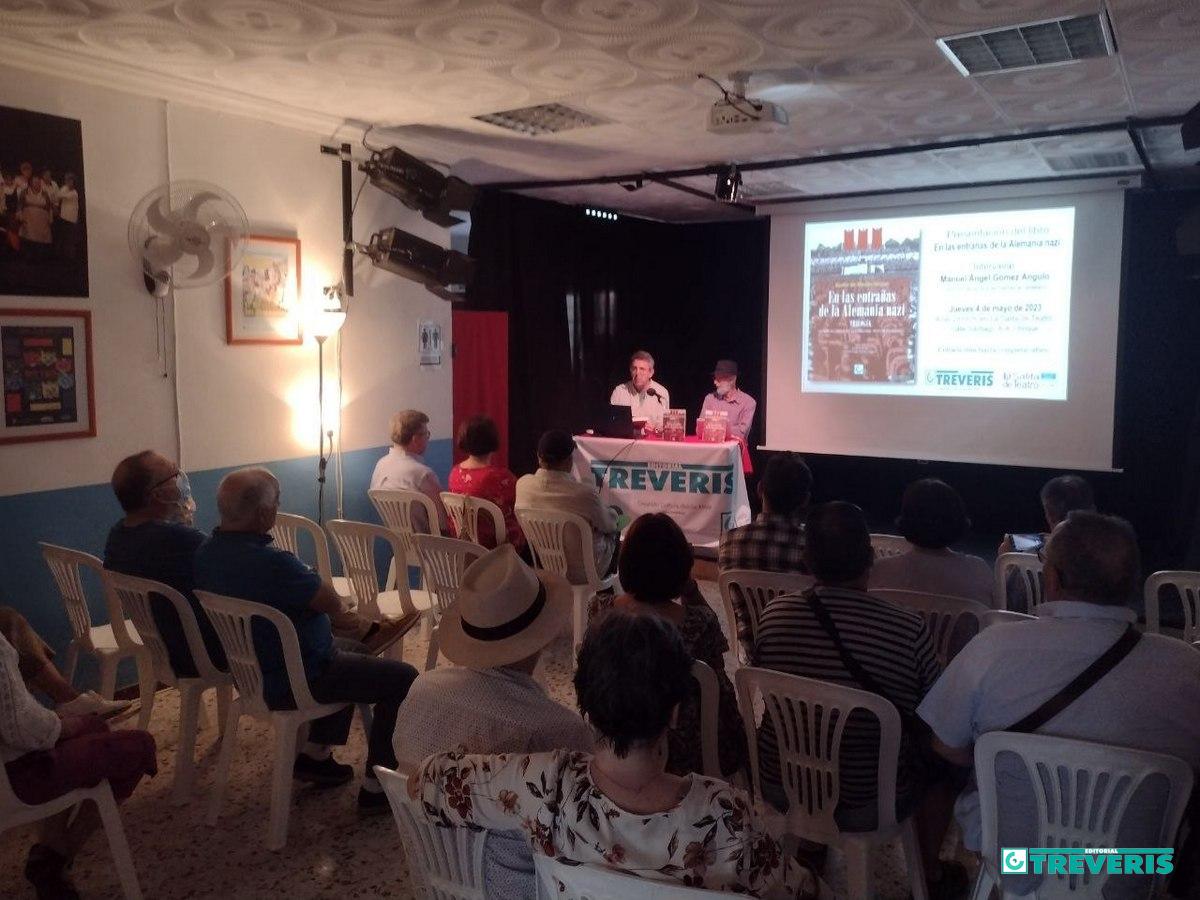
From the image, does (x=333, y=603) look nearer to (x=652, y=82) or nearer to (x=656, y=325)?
(x=652, y=82)

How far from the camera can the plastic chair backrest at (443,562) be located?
12.6 feet

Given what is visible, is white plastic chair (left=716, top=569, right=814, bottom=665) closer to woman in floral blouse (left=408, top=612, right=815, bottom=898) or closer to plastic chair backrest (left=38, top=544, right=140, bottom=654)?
woman in floral blouse (left=408, top=612, right=815, bottom=898)

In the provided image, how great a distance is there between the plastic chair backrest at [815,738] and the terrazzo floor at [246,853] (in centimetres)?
57

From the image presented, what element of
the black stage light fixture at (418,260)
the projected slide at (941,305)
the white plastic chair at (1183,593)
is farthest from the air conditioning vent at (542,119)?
the white plastic chair at (1183,593)

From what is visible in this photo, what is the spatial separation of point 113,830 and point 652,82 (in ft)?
11.5

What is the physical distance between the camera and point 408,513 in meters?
4.48

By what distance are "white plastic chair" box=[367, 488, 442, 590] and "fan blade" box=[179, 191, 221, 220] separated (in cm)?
149

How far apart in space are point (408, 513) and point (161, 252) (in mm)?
1595

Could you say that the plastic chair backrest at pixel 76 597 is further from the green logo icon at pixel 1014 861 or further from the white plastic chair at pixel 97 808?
the green logo icon at pixel 1014 861

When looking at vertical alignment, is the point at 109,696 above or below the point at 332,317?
below

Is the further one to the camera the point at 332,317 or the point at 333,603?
the point at 332,317

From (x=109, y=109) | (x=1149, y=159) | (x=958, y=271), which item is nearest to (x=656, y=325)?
(x=958, y=271)

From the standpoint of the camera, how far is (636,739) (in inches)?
58.2

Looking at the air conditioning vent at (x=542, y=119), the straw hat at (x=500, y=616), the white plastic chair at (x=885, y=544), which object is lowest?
the white plastic chair at (x=885, y=544)
